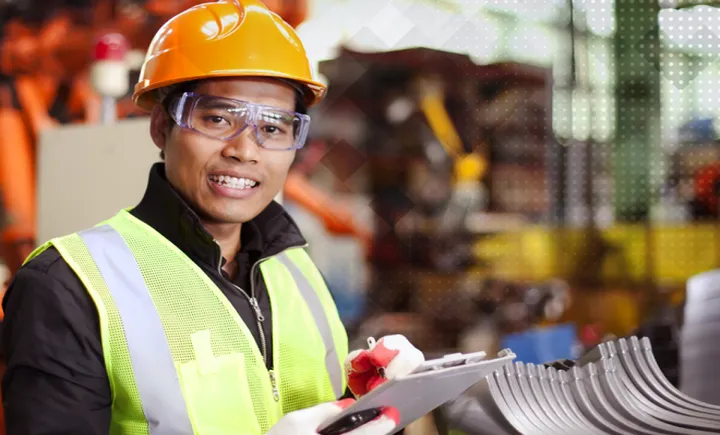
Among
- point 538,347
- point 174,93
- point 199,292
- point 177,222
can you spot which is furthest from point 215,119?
point 538,347

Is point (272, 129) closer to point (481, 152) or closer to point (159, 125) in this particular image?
point (159, 125)

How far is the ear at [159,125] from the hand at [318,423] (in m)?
0.77

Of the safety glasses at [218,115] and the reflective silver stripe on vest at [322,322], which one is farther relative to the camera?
the reflective silver stripe on vest at [322,322]

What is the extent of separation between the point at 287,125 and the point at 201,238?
0.33 meters

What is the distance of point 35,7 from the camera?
548 centimetres

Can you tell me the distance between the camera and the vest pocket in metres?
1.62

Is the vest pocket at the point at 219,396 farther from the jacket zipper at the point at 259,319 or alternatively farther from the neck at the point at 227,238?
the neck at the point at 227,238

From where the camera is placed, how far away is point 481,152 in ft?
17.5

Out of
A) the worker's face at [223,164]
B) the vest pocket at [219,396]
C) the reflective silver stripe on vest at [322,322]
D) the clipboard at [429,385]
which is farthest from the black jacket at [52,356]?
the reflective silver stripe on vest at [322,322]

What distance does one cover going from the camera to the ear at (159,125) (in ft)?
6.16

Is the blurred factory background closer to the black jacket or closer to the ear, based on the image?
the ear

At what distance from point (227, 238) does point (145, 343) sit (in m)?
0.38

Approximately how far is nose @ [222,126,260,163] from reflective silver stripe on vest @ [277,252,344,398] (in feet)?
1.33

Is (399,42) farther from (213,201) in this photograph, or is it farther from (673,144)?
(213,201)
